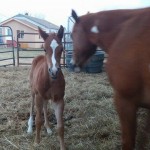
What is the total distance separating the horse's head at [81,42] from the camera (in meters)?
2.54

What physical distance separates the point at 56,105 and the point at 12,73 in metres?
5.31

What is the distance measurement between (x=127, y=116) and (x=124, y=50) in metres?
0.50

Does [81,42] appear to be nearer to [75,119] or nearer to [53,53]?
[53,53]

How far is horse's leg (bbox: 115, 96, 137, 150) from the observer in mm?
2141

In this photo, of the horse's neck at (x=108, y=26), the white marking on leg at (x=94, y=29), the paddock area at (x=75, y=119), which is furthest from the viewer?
the paddock area at (x=75, y=119)

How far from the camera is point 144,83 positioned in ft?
6.60

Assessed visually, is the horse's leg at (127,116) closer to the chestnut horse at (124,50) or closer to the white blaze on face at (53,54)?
the chestnut horse at (124,50)

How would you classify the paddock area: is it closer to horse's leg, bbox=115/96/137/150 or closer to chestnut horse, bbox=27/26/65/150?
chestnut horse, bbox=27/26/65/150

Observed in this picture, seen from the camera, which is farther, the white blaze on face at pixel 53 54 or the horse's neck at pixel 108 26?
the white blaze on face at pixel 53 54

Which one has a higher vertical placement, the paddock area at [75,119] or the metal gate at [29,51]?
the metal gate at [29,51]

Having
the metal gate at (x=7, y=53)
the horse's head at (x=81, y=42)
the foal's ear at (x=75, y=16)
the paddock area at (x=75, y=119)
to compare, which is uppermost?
the foal's ear at (x=75, y=16)

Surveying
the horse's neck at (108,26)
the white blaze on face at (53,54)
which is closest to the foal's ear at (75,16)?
the horse's neck at (108,26)

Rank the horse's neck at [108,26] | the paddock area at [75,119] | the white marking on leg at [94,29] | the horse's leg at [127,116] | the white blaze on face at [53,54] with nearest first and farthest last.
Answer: the horse's leg at [127,116], the horse's neck at [108,26], the white marking on leg at [94,29], the white blaze on face at [53,54], the paddock area at [75,119]

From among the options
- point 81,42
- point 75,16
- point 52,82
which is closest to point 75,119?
point 52,82
